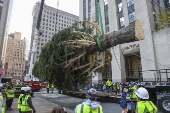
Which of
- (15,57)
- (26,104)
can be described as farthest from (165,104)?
(15,57)

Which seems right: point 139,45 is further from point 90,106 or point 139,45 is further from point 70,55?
point 90,106

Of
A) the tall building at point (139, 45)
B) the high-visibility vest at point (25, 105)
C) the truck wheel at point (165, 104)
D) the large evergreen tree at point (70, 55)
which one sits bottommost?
the truck wheel at point (165, 104)

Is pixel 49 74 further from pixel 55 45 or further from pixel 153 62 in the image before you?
pixel 153 62

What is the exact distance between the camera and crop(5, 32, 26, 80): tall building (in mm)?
86375

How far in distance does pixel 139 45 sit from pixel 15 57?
92.9 meters

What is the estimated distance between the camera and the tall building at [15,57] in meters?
86.4

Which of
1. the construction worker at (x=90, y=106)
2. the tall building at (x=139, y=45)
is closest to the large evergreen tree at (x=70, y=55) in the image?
the construction worker at (x=90, y=106)

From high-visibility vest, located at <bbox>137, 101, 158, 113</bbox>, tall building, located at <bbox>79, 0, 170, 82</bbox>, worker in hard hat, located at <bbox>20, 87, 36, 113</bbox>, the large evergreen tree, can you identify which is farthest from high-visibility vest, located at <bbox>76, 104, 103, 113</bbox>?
tall building, located at <bbox>79, 0, 170, 82</bbox>

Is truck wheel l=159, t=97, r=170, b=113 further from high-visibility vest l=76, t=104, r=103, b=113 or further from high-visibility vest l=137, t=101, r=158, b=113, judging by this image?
high-visibility vest l=76, t=104, r=103, b=113

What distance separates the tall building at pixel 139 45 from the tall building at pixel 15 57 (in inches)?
3073

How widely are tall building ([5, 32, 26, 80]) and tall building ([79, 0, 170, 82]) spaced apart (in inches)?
3073

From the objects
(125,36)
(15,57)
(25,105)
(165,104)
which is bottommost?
(165,104)

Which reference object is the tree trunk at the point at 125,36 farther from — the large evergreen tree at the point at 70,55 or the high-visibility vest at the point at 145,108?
the high-visibility vest at the point at 145,108

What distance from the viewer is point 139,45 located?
21.5m
